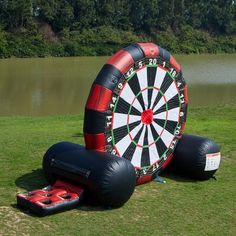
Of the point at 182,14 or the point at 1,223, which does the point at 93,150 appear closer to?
the point at 1,223

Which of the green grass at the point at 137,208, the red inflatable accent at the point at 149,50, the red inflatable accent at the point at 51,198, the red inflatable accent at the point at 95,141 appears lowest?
the green grass at the point at 137,208

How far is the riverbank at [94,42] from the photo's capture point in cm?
4700

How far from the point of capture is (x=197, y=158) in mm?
6723

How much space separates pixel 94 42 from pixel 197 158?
46148 millimetres

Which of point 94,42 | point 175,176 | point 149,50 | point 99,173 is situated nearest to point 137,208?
point 99,173

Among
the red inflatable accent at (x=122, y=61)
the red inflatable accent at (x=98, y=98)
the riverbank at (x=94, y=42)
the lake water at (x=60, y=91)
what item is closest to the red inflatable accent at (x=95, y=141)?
the red inflatable accent at (x=98, y=98)

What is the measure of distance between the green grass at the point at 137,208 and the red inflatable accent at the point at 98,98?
114 cm

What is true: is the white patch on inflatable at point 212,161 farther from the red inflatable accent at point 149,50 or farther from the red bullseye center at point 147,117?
the red inflatable accent at point 149,50

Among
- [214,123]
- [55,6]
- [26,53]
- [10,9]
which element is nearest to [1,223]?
[214,123]

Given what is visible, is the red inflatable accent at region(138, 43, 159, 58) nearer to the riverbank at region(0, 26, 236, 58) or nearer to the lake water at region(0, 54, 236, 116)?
the lake water at region(0, 54, 236, 116)

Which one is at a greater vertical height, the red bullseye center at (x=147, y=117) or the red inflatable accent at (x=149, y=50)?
the red inflatable accent at (x=149, y=50)

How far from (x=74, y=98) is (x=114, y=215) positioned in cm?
1416

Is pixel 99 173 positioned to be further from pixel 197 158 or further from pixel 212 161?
pixel 212 161

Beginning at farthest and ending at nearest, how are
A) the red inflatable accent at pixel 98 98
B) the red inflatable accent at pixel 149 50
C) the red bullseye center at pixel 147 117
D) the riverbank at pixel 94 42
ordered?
1. the riverbank at pixel 94 42
2. the red bullseye center at pixel 147 117
3. the red inflatable accent at pixel 149 50
4. the red inflatable accent at pixel 98 98
